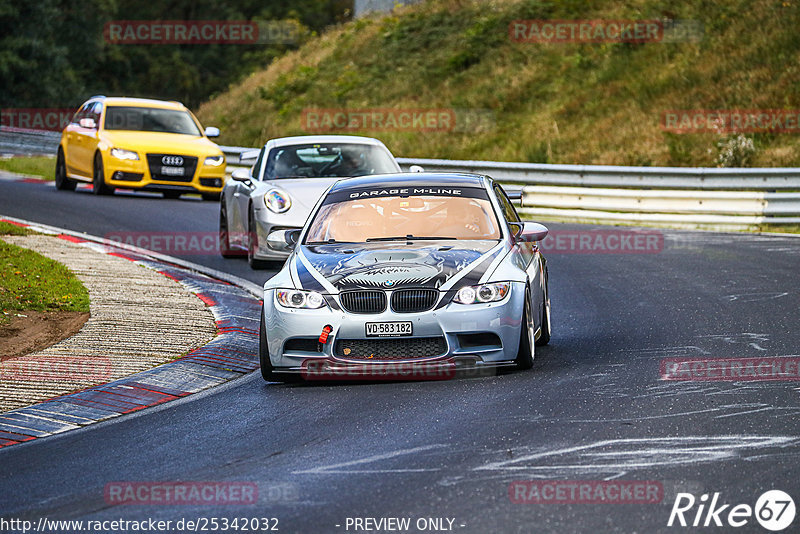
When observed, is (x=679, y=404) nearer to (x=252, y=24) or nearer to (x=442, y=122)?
(x=442, y=122)

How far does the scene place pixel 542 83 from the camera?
3531cm

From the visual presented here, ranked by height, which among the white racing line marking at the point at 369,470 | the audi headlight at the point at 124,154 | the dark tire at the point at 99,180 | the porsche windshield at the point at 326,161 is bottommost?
the dark tire at the point at 99,180

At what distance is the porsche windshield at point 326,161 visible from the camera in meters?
15.8

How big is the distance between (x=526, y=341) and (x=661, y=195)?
516 inches

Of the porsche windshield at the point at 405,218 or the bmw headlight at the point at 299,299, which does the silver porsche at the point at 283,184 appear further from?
the bmw headlight at the point at 299,299

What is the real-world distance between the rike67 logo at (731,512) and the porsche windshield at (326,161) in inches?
413

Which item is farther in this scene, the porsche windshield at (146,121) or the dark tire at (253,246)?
the porsche windshield at (146,121)

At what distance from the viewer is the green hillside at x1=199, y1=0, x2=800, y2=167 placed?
2900 centimetres

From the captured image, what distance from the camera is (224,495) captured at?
6102 millimetres

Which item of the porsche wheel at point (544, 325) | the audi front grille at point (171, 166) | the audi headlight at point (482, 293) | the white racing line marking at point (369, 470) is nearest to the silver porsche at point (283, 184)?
the porsche wheel at point (544, 325)

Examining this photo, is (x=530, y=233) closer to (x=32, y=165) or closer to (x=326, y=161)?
(x=326, y=161)

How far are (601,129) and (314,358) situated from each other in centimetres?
2222

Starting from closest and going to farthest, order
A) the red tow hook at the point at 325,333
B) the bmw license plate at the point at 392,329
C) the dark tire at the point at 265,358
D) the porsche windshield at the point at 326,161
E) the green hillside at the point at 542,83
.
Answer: the bmw license plate at the point at 392,329
the red tow hook at the point at 325,333
the dark tire at the point at 265,358
the porsche windshield at the point at 326,161
the green hillside at the point at 542,83

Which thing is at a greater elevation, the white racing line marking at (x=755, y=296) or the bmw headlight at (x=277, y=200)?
the bmw headlight at (x=277, y=200)
